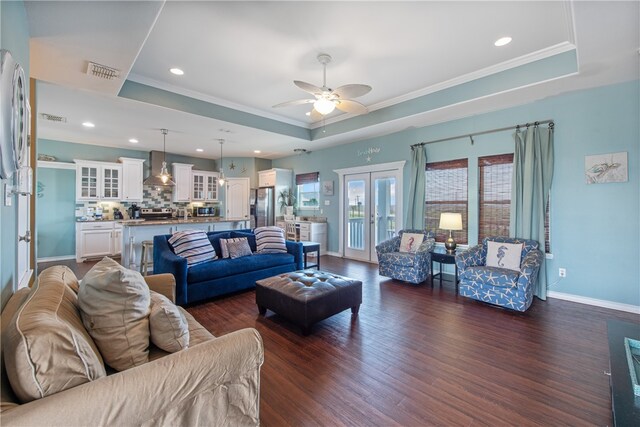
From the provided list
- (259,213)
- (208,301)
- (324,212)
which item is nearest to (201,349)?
(208,301)

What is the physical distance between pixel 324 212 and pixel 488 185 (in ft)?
12.2

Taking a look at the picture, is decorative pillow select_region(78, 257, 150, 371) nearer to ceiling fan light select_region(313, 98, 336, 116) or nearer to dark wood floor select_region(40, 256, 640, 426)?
dark wood floor select_region(40, 256, 640, 426)

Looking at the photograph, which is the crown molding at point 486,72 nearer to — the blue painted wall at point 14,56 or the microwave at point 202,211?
the blue painted wall at point 14,56

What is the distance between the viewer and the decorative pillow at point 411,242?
4.74 metres

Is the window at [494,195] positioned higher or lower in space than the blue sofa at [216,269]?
higher

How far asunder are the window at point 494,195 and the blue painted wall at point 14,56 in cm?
524

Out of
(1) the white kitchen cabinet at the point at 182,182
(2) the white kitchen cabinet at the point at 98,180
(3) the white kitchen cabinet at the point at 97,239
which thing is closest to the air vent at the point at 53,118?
(2) the white kitchen cabinet at the point at 98,180

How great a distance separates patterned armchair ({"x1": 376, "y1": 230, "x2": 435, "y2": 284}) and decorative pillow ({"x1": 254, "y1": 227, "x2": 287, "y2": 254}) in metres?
1.67

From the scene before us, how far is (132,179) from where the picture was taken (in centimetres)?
707

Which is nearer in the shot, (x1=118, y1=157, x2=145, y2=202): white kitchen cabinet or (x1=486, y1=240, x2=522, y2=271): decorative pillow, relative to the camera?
(x1=486, y1=240, x2=522, y2=271): decorative pillow

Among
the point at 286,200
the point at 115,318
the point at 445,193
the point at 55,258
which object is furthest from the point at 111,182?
the point at 445,193

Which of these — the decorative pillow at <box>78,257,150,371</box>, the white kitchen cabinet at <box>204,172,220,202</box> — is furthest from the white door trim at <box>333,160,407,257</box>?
the decorative pillow at <box>78,257,150,371</box>

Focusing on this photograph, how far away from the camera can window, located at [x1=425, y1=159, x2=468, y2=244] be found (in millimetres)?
4707

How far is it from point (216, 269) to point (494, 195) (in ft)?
14.1
